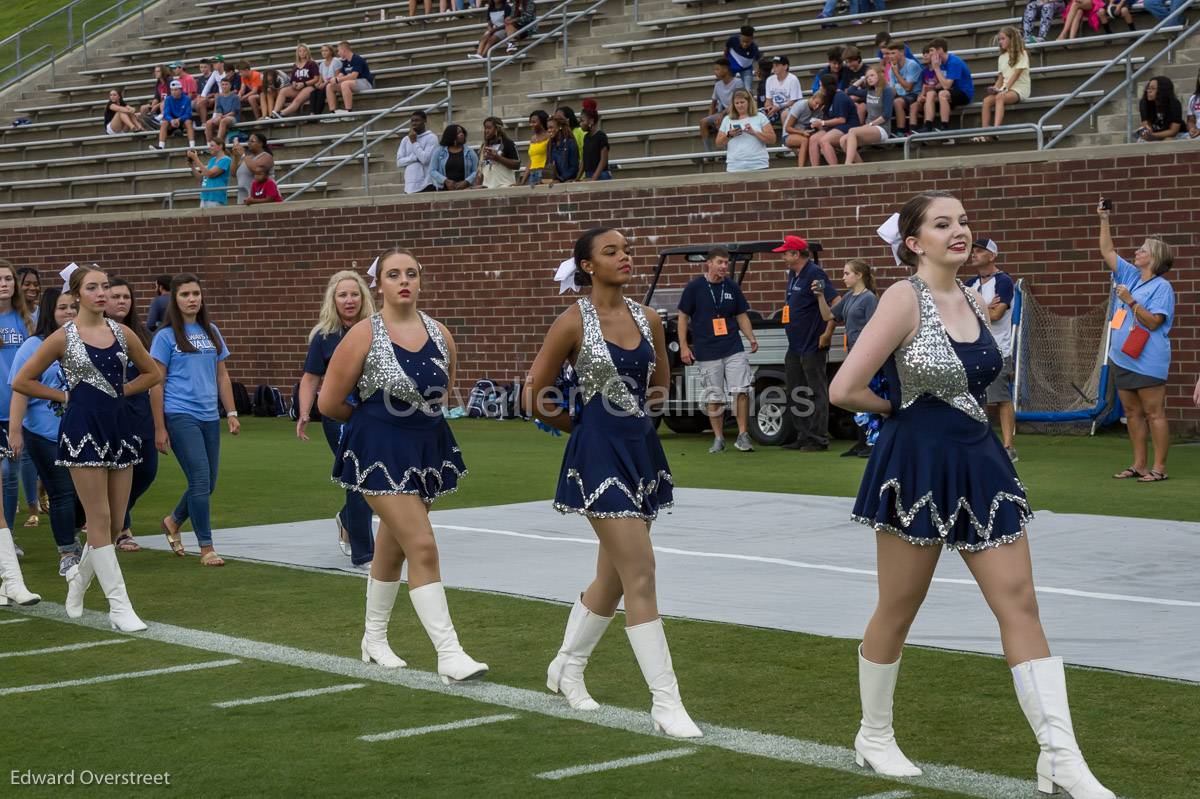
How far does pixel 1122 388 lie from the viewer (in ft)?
42.5

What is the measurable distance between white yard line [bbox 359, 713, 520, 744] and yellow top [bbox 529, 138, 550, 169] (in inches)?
659

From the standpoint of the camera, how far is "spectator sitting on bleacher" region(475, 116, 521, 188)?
22.5 m

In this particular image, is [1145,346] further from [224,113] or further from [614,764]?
[224,113]

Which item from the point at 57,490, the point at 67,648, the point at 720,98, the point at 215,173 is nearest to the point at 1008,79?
the point at 720,98

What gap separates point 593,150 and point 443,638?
15665mm

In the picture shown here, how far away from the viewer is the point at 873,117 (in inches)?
795

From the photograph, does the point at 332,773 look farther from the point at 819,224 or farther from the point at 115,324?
the point at 819,224

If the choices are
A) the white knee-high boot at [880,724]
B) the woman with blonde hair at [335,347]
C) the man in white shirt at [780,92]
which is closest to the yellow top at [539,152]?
the man in white shirt at [780,92]

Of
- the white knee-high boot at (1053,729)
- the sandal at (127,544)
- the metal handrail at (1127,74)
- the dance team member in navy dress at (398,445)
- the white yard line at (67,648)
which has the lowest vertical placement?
the sandal at (127,544)

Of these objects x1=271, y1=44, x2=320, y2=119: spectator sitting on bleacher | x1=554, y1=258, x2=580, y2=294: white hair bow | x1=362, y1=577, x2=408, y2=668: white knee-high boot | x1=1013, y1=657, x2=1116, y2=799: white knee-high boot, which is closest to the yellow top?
x1=554, y1=258, x2=580, y2=294: white hair bow

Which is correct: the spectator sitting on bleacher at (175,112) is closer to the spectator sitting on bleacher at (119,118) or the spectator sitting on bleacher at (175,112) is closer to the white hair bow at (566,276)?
the spectator sitting on bleacher at (119,118)

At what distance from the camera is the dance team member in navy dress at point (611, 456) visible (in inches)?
226

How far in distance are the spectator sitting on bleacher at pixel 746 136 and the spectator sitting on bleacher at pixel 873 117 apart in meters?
0.97
